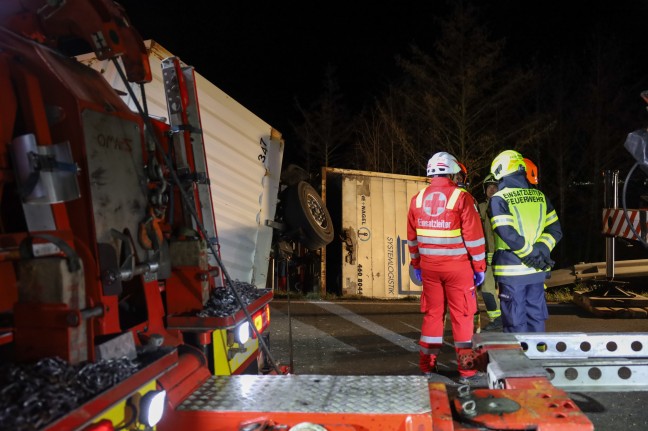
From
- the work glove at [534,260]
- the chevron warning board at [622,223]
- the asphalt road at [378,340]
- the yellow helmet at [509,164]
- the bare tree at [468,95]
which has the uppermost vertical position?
the bare tree at [468,95]

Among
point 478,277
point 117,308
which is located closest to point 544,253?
point 478,277

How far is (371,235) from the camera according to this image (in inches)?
361

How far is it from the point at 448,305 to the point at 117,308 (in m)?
3.05

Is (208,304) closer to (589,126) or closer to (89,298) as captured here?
(89,298)

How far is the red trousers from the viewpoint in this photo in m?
4.54

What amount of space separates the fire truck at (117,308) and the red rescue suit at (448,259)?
5.11 ft

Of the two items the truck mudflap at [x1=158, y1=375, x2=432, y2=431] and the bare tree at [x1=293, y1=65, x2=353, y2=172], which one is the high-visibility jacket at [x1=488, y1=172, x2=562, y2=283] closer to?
the truck mudflap at [x1=158, y1=375, x2=432, y2=431]

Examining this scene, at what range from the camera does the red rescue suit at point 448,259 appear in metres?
4.54

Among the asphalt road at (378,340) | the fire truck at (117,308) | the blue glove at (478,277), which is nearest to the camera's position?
the fire truck at (117,308)

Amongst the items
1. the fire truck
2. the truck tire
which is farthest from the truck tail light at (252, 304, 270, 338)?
the truck tire

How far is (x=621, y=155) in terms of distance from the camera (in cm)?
1733

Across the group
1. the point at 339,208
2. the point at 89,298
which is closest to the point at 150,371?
the point at 89,298

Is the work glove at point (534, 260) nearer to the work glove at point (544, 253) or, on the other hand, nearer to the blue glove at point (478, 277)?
the work glove at point (544, 253)

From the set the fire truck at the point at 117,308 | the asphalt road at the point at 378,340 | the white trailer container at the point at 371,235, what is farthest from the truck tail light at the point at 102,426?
the white trailer container at the point at 371,235
